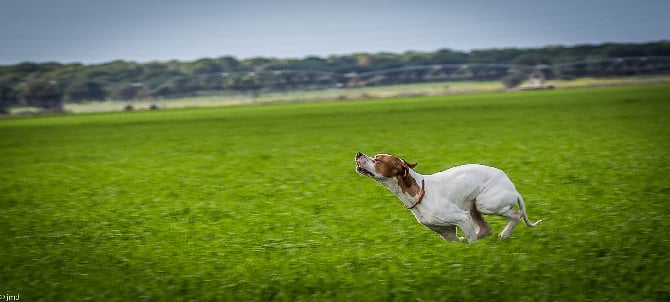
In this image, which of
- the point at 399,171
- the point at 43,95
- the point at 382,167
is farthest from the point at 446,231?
the point at 43,95

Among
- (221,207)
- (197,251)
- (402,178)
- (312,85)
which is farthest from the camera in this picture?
(312,85)

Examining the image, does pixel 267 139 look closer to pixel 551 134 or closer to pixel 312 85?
pixel 551 134

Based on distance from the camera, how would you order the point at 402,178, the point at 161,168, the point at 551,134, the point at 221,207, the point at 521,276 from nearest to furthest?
the point at 521,276, the point at 402,178, the point at 221,207, the point at 161,168, the point at 551,134

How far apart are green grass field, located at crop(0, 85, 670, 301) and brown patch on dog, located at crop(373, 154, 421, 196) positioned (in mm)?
773

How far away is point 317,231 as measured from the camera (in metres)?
11.0

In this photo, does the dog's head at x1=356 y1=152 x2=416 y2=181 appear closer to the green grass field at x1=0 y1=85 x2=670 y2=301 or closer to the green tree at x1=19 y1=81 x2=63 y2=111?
the green grass field at x1=0 y1=85 x2=670 y2=301

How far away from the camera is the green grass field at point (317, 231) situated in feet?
26.8

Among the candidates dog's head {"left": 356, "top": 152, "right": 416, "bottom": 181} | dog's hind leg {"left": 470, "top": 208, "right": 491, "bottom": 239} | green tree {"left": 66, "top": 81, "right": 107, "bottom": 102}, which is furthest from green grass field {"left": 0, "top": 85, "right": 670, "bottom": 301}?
green tree {"left": 66, "top": 81, "right": 107, "bottom": 102}

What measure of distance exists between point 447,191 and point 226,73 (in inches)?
5572

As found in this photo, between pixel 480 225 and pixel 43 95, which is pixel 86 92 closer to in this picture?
pixel 43 95

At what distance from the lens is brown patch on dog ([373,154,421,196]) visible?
902 cm

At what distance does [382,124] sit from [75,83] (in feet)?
284

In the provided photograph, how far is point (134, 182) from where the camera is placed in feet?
59.1


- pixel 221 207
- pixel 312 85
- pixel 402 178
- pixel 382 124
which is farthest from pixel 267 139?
pixel 312 85
